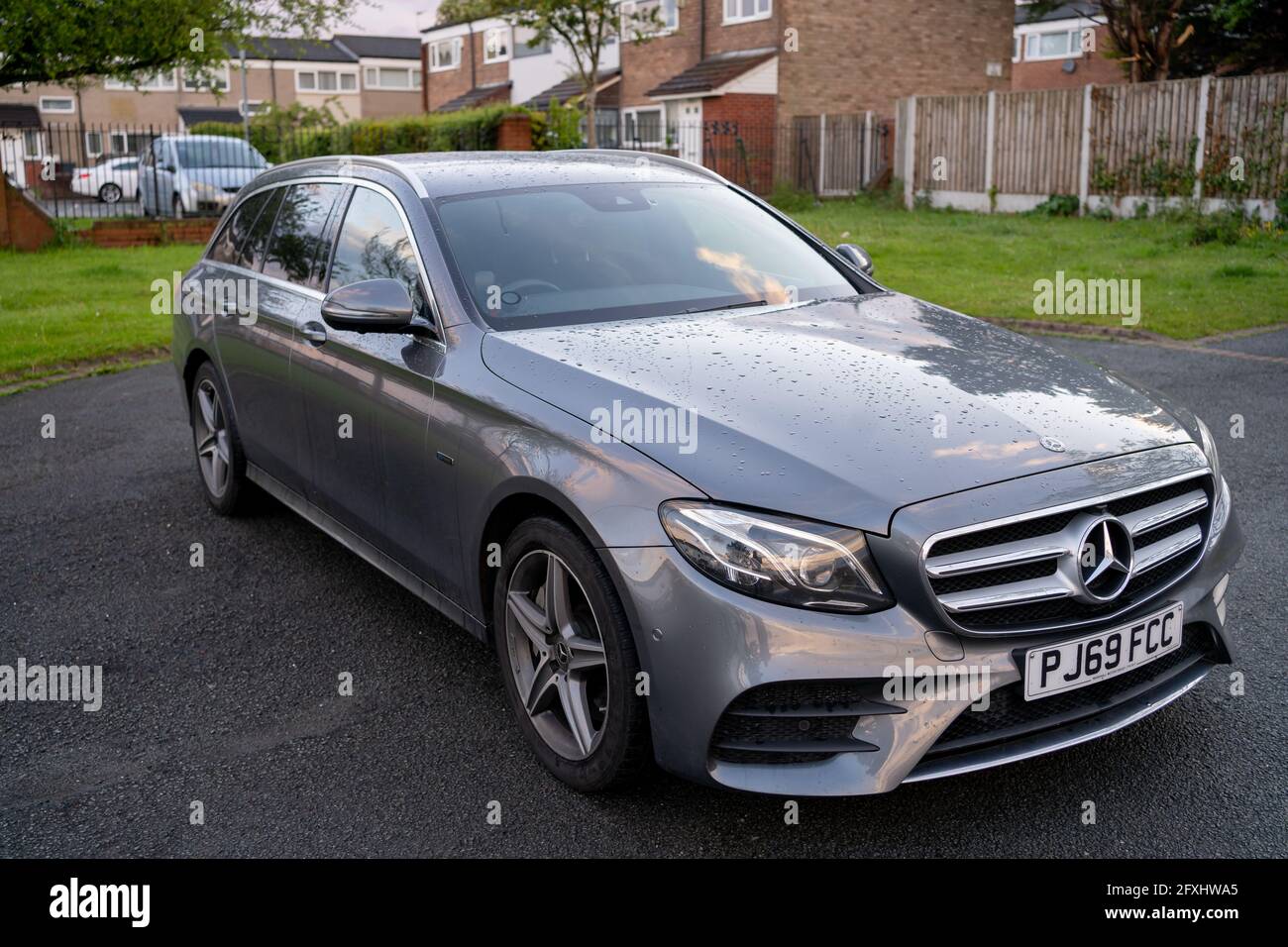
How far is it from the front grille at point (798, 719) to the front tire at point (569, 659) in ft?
0.98

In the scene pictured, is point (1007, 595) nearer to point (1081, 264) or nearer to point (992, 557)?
point (992, 557)

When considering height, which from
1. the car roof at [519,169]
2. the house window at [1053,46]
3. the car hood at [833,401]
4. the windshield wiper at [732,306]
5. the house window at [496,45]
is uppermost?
the house window at [496,45]

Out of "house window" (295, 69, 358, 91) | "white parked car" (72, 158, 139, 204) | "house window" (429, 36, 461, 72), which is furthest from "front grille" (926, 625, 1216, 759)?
"house window" (295, 69, 358, 91)

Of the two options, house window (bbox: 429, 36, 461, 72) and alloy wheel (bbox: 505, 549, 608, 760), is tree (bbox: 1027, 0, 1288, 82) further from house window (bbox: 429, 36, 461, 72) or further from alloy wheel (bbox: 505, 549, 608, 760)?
house window (bbox: 429, 36, 461, 72)

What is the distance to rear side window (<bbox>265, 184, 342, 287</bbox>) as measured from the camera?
5.19 metres

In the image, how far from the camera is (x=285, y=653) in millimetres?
4613

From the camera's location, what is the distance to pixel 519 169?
488cm

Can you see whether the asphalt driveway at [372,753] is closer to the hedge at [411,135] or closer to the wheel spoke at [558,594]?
the wheel spoke at [558,594]

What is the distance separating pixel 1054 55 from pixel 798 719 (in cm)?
5048

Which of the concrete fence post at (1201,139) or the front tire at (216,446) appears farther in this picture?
the concrete fence post at (1201,139)

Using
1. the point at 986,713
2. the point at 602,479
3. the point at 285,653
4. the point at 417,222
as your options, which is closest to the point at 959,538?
the point at 986,713

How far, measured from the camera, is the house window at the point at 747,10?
32688mm

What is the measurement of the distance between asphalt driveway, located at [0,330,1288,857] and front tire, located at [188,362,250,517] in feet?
1.12

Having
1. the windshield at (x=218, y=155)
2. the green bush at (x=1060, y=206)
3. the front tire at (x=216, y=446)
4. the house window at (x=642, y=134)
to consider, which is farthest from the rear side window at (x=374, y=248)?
the house window at (x=642, y=134)
